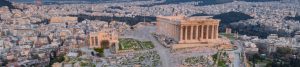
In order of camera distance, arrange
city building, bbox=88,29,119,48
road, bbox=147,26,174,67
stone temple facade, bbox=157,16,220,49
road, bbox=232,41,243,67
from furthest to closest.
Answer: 1. city building, bbox=88,29,119,48
2. stone temple facade, bbox=157,16,220,49
3. road, bbox=232,41,243,67
4. road, bbox=147,26,174,67

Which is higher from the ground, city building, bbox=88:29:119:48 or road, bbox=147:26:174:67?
city building, bbox=88:29:119:48

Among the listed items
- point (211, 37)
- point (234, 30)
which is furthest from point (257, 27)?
point (211, 37)

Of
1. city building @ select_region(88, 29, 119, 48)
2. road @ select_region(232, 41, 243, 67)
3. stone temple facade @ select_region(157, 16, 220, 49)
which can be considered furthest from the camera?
city building @ select_region(88, 29, 119, 48)

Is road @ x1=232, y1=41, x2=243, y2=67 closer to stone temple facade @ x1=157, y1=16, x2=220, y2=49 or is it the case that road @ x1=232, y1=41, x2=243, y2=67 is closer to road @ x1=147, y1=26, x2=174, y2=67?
stone temple facade @ x1=157, y1=16, x2=220, y2=49

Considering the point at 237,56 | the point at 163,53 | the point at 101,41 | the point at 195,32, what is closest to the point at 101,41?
the point at 101,41

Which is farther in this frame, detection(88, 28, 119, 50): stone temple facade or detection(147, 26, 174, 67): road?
detection(88, 28, 119, 50): stone temple facade

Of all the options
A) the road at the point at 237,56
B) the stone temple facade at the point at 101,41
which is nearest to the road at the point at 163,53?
the stone temple facade at the point at 101,41

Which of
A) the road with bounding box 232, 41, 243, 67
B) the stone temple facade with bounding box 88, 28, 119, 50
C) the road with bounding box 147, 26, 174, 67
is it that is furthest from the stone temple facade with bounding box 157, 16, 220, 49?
the stone temple facade with bounding box 88, 28, 119, 50

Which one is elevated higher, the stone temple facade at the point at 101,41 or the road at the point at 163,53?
the stone temple facade at the point at 101,41

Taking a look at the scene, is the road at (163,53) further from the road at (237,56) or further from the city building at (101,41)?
the road at (237,56)

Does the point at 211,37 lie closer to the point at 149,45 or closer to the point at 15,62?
the point at 149,45

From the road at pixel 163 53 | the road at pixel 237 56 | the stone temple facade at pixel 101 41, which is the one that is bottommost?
the road at pixel 237 56
